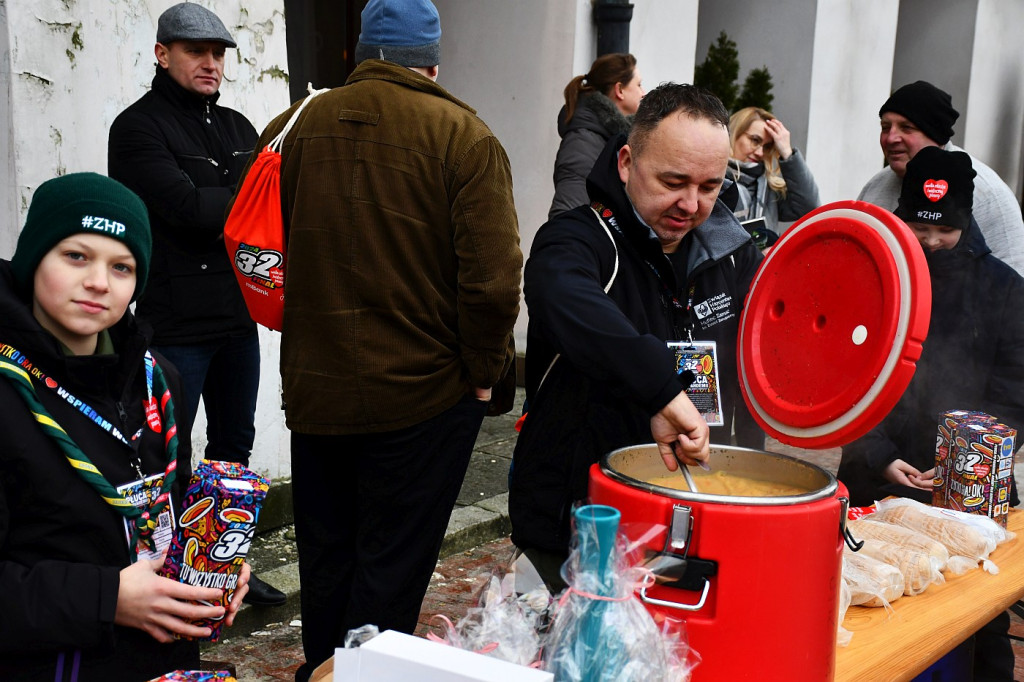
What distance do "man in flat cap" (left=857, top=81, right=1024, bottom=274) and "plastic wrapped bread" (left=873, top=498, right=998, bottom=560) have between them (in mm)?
1802

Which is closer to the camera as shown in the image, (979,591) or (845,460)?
(979,591)

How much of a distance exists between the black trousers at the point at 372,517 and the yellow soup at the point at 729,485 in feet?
3.83

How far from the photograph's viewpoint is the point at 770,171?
584 centimetres

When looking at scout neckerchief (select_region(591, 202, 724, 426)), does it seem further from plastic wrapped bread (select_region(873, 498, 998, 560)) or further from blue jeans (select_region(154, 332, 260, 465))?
blue jeans (select_region(154, 332, 260, 465))

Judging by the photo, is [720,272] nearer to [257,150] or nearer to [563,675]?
[563,675]

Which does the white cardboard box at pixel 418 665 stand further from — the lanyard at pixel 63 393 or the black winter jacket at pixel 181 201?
the black winter jacket at pixel 181 201

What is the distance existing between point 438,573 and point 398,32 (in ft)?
8.62

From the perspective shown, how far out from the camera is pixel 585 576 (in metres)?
1.57

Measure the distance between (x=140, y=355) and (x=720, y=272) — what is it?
4.41 ft

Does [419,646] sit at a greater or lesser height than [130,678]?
greater

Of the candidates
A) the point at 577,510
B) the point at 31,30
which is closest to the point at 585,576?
the point at 577,510

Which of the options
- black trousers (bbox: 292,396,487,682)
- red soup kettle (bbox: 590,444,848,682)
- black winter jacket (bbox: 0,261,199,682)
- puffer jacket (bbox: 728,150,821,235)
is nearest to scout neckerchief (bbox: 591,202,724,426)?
red soup kettle (bbox: 590,444,848,682)

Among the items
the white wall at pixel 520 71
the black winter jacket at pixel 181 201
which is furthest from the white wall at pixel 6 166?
the white wall at pixel 520 71

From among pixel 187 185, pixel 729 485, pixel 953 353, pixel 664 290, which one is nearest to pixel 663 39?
pixel 953 353
